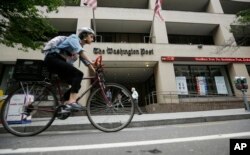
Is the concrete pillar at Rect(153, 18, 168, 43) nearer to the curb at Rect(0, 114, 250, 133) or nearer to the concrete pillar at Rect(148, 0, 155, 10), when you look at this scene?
the concrete pillar at Rect(148, 0, 155, 10)

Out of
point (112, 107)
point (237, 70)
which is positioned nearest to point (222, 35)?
point (237, 70)

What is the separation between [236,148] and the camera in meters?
1.95

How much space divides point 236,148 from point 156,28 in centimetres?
1523

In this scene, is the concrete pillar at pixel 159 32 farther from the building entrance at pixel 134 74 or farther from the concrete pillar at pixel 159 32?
the building entrance at pixel 134 74

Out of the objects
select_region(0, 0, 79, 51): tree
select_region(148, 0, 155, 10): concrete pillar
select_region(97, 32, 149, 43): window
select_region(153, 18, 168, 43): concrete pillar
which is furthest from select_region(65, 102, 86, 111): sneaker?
select_region(148, 0, 155, 10): concrete pillar

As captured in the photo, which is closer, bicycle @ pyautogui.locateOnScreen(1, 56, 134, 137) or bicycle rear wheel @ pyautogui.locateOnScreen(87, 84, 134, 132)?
bicycle @ pyautogui.locateOnScreen(1, 56, 134, 137)

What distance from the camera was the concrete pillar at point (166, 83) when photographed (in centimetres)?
1392

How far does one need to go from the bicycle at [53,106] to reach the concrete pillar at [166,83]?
10.7 meters

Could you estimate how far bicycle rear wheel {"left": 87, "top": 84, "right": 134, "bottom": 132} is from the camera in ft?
10.9

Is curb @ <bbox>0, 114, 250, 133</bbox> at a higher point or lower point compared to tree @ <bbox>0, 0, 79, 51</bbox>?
lower

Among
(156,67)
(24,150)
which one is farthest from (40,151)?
(156,67)

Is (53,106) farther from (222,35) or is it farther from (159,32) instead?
(222,35)

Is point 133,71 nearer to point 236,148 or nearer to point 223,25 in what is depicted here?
point 223,25

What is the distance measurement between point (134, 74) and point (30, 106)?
51.1ft
